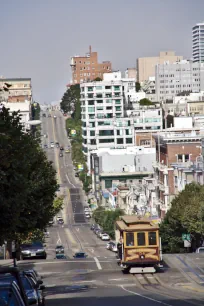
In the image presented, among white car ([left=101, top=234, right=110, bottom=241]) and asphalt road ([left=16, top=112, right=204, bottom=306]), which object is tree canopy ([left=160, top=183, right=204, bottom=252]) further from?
white car ([left=101, top=234, right=110, bottom=241])

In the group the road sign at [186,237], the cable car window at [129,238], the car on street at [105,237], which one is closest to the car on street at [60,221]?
the car on street at [105,237]

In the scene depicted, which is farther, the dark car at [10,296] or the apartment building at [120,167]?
the apartment building at [120,167]

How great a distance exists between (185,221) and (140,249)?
112 feet

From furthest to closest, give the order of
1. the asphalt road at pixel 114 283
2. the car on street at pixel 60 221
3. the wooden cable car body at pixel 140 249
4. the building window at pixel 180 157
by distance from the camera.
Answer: the car on street at pixel 60 221, the building window at pixel 180 157, the wooden cable car body at pixel 140 249, the asphalt road at pixel 114 283

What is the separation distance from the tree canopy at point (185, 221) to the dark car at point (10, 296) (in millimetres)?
59635

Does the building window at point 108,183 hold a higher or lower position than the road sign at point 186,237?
lower

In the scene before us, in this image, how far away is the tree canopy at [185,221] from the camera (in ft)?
256

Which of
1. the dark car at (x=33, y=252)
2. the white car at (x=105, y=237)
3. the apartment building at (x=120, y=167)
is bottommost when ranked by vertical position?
the white car at (x=105, y=237)

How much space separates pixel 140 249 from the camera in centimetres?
4503

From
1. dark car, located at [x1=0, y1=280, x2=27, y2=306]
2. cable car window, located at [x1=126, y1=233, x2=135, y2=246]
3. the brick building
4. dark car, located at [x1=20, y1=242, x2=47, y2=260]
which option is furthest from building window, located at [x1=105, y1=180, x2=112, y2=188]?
dark car, located at [x1=0, y1=280, x2=27, y2=306]

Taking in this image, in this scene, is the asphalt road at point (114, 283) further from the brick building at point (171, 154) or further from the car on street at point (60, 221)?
the car on street at point (60, 221)

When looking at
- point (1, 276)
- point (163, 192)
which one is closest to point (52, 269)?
point (1, 276)

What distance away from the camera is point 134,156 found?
16675 cm

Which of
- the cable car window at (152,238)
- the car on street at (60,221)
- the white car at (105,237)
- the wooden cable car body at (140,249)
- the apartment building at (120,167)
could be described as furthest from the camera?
the apartment building at (120,167)
